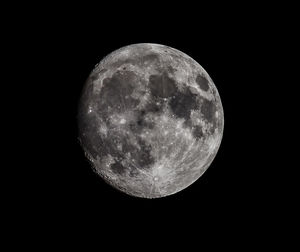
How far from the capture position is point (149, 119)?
4.57 metres

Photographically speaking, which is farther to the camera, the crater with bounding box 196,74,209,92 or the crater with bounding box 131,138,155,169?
the crater with bounding box 196,74,209,92

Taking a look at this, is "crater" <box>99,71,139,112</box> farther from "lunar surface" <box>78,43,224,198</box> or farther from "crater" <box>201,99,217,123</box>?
"crater" <box>201,99,217,123</box>

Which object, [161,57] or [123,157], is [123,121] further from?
[161,57]

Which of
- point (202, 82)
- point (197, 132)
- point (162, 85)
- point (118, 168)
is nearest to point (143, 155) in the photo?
point (118, 168)

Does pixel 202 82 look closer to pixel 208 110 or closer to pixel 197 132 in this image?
pixel 208 110

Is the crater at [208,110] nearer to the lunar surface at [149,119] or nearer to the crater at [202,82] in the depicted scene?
the lunar surface at [149,119]

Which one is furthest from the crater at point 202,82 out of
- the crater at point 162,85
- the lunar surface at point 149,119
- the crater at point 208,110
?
the crater at point 162,85

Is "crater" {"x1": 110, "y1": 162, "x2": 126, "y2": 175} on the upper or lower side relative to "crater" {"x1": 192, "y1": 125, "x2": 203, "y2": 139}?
lower

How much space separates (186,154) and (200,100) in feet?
2.19

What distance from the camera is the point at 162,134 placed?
4.61m

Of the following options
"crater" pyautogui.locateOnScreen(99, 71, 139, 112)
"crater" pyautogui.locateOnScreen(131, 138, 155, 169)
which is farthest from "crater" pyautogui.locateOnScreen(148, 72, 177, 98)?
"crater" pyautogui.locateOnScreen(131, 138, 155, 169)

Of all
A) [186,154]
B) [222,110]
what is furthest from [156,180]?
[222,110]

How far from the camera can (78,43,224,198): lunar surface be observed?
461cm

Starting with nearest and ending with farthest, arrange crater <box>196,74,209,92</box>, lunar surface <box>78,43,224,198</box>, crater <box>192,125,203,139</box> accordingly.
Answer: lunar surface <box>78,43,224,198</box> → crater <box>192,125,203,139</box> → crater <box>196,74,209,92</box>
